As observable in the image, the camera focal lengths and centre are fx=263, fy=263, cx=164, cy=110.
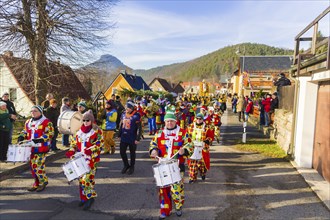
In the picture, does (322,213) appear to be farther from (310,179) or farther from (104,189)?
(104,189)

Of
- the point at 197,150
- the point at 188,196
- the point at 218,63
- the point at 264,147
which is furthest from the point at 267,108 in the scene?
the point at 218,63

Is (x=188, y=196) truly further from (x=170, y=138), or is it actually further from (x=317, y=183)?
(x=317, y=183)

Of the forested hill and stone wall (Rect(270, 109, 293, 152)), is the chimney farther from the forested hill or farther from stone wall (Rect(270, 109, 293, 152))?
the forested hill

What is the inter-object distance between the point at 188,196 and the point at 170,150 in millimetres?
1574

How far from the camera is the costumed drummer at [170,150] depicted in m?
4.55

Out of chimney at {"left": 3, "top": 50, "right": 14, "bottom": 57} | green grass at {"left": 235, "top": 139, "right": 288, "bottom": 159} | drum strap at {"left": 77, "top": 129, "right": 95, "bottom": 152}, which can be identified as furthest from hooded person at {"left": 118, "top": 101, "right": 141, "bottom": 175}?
chimney at {"left": 3, "top": 50, "right": 14, "bottom": 57}

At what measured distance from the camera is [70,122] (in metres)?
7.06

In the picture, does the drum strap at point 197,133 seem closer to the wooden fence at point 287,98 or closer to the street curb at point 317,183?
the street curb at point 317,183

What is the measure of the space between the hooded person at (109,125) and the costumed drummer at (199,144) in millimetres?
3048

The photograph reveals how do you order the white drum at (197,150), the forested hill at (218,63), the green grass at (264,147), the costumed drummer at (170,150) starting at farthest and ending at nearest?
1. the forested hill at (218,63)
2. the green grass at (264,147)
3. the white drum at (197,150)
4. the costumed drummer at (170,150)

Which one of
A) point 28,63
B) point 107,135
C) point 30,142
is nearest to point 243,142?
point 107,135

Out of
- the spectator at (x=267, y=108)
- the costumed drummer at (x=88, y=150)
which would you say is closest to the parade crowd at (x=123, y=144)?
the costumed drummer at (x=88, y=150)

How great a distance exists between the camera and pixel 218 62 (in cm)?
15525

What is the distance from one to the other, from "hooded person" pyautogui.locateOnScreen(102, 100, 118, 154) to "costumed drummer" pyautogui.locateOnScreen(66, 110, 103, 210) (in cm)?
349
